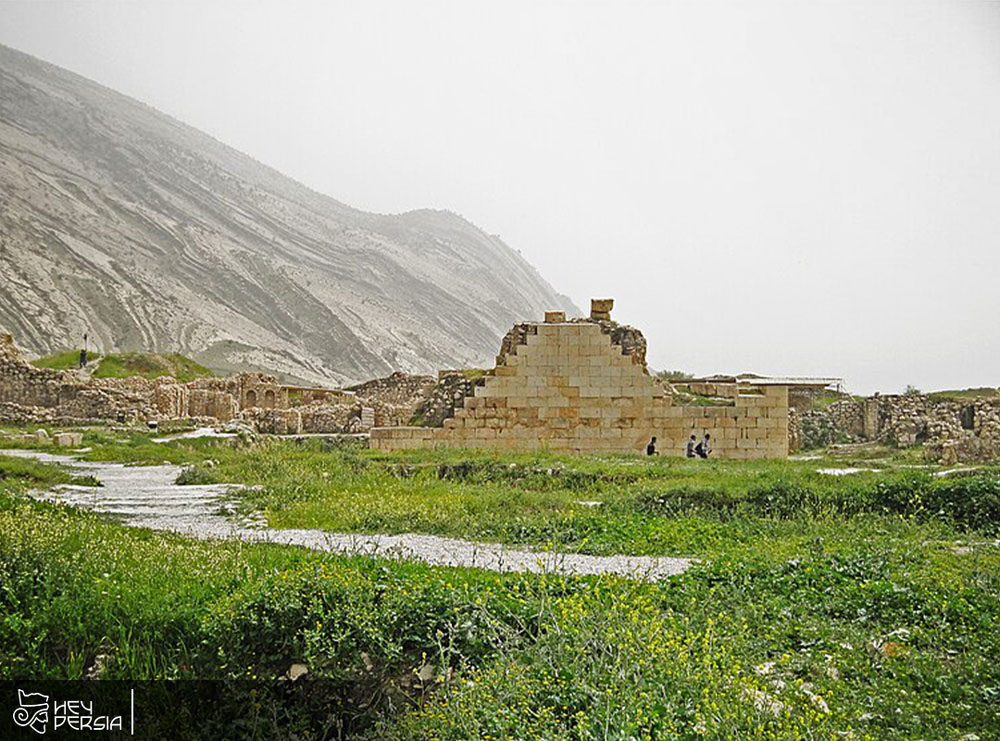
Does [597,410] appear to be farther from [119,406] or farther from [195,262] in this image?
[195,262]

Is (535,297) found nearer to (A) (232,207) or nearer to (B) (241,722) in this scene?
(A) (232,207)

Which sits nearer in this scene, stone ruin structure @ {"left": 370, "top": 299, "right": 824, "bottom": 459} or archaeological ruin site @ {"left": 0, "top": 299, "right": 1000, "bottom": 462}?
archaeological ruin site @ {"left": 0, "top": 299, "right": 1000, "bottom": 462}

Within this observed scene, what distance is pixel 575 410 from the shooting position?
21.0 metres

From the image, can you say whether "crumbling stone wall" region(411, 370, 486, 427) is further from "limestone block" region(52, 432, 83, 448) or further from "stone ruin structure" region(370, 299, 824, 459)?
"limestone block" region(52, 432, 83, 448)

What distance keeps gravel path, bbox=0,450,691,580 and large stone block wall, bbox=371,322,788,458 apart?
312 inches

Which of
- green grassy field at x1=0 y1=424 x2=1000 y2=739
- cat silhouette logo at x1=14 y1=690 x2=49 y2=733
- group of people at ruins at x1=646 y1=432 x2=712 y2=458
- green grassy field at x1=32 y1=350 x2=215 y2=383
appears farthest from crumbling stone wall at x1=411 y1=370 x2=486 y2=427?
green grassy field at x1=32 y1=350 x2=215 y2=383

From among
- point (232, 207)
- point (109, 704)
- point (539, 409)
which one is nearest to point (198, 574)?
point (109, 704)

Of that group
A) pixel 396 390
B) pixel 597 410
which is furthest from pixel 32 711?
pixel 396 390

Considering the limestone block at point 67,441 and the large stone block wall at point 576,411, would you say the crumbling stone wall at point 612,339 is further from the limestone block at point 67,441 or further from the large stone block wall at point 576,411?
the limestone block at point 67,441

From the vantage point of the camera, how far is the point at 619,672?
14.5 ft

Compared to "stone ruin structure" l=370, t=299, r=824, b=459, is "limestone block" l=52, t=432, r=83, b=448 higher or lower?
lower

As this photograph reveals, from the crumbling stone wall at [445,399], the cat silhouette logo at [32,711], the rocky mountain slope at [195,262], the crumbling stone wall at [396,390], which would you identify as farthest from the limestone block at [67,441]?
the rocky mountain slope at [195,262]

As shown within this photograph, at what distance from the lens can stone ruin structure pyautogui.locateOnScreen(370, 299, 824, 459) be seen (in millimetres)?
20828

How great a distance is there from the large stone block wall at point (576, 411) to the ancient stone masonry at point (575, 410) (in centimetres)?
3
